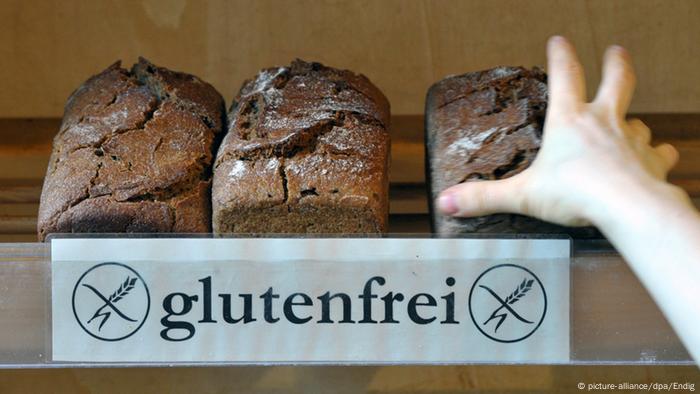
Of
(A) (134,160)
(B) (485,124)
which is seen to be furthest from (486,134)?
(A) (134,160)

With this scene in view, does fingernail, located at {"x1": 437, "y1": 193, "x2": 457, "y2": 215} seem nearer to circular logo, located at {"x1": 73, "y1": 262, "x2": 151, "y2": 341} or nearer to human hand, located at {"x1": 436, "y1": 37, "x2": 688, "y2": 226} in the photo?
human hand, located at {"x1": 436, "y1": 37, "x2": 688, "y2": 226}

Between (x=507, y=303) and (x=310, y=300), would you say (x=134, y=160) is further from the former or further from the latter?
(x=507, y=303)

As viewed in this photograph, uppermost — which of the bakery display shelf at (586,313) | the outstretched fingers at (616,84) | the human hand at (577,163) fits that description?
the outstretched fingers at (616,84)

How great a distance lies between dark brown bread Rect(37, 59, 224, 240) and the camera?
811mm

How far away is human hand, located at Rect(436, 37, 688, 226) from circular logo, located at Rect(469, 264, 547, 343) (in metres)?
0.06

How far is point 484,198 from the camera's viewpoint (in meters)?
0.75

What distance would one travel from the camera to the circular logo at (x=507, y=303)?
748mm

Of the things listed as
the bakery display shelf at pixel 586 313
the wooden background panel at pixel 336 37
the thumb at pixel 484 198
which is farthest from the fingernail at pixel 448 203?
the wooden background panel at pixel 336 37

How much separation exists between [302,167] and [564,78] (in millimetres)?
286

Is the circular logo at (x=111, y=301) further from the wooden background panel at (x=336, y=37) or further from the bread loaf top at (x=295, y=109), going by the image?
the wooden background panel at (x=336, y=37)

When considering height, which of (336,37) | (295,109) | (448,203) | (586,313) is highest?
(336,37)

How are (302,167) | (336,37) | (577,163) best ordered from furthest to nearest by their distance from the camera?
(336,37), (302,167), (577,163)

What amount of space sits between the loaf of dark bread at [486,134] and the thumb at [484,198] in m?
→ 0.02

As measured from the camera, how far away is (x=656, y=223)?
0.64 m
